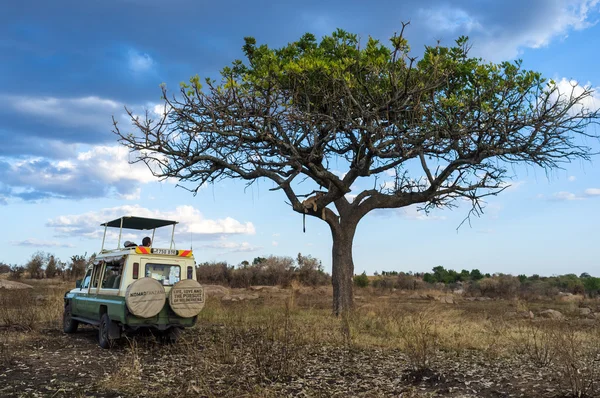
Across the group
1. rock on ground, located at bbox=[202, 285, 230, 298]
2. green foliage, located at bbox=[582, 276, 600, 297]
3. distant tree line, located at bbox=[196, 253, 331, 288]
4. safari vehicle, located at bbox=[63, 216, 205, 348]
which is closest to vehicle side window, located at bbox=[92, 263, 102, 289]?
safari vehicle, located at bbox=[63, 216, 205, 348]

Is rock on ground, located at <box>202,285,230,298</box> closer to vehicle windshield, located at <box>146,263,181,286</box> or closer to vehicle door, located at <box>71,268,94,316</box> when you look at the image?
vehicle door, located at <box>71,268,94,316</box>

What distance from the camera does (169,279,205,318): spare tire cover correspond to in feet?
39.8

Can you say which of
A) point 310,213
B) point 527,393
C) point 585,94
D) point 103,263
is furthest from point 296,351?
point 585,94

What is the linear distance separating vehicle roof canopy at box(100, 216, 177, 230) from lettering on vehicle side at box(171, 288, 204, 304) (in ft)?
11.7

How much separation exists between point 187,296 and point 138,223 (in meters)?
4.73

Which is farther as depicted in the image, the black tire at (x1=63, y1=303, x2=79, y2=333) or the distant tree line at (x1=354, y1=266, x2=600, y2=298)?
the distant tree line at (x1=354, y1=266, x2=600, y2=298)

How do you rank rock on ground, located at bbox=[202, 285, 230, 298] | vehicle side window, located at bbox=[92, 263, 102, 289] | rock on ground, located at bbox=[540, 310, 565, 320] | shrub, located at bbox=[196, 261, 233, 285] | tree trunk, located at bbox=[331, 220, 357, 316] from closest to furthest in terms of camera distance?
vehicle side window, located at bbox=[92, 263, 102, 289] < tree trunk, located at bbox=[331, 220, 357, 316] < rock on ground, located at bbox=[540, 310, 565, 320] < rock on ground, located at bbox=[202, 285, 230, 298] < shrub, located at bbox=[196, 261, 233, 285]

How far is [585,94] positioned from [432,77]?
5.52 m

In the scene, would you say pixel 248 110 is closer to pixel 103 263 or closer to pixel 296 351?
pixel 103 263

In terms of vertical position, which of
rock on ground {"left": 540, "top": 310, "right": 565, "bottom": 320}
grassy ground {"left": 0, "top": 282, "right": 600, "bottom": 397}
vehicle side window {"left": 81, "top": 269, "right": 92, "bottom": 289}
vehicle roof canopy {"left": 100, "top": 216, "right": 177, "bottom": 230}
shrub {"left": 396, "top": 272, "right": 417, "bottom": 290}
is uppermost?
vehicle roof canopy {"left": 100, "top": 216, "right": 177, "bottom": 230}

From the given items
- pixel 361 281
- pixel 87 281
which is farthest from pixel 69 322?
pixel 361 281

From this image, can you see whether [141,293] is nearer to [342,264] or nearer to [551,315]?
[342,264]

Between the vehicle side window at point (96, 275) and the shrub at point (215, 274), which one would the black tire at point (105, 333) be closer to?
the vehicle side window at point (96, 275)

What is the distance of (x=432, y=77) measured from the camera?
52.1 ft
